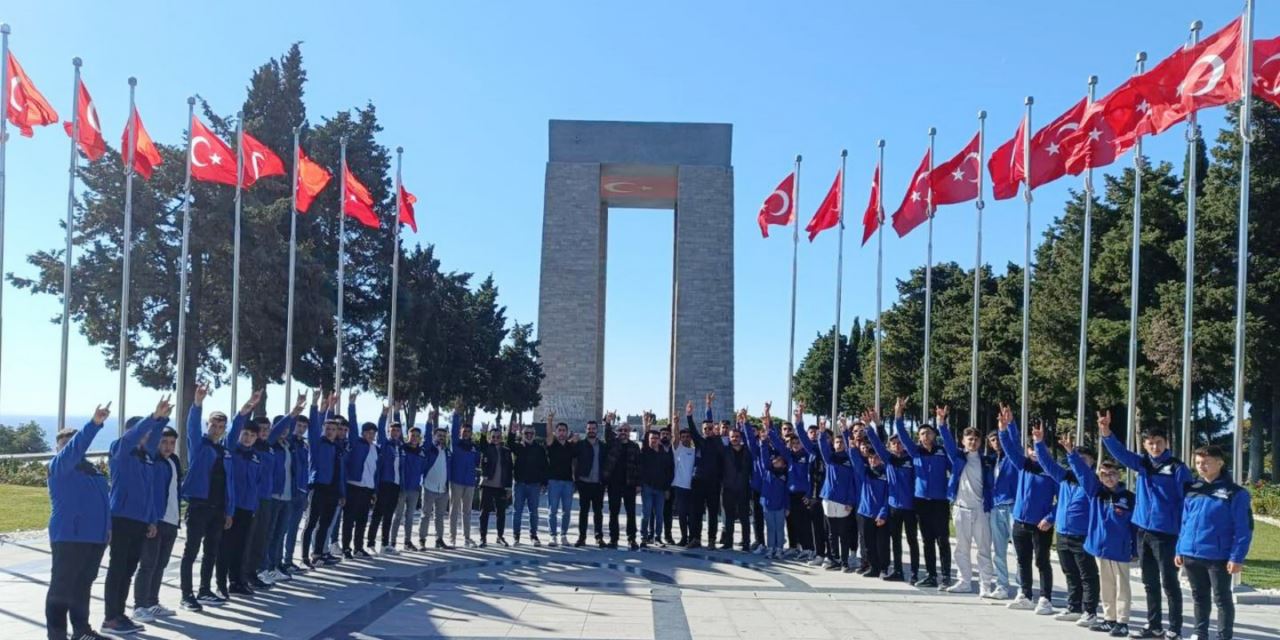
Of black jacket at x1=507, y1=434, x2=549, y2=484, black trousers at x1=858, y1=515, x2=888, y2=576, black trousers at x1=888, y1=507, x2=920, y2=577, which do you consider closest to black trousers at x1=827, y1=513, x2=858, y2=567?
black trousers at x1=858, y1=515, x2=888, y2=576

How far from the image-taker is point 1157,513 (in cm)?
865

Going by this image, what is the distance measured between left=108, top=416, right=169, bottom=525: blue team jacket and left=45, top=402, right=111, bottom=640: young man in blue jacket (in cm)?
49

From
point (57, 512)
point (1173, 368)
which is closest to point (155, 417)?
point (57, 512)

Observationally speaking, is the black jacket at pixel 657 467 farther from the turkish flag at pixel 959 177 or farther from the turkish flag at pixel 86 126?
the turkish flag at pixel 86 126

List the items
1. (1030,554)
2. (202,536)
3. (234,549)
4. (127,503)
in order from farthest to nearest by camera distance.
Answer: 1. (1030,554)
2. (234,549)
3. (202,536)
4. (127,503)

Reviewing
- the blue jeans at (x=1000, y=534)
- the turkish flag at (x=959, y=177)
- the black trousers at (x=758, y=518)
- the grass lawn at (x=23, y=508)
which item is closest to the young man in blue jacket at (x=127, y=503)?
the blue jeans at (x=1000, y=534)

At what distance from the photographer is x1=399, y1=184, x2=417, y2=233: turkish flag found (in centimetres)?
1981

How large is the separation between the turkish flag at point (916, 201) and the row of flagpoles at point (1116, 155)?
0.02m

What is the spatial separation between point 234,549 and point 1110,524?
25.2 ft

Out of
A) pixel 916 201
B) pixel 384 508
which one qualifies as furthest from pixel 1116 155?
pixel 384 508

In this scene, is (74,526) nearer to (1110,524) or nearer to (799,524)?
(1110,524)

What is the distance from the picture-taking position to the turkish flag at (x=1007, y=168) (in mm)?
14906

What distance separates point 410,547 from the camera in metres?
14.0

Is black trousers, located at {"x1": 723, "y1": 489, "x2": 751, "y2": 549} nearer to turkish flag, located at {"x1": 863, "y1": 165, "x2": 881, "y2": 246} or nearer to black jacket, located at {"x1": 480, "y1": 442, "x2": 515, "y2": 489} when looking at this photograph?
black jacket, located at {"x1": 480, "y1": 442, "x2": 515, "y2": 489}
